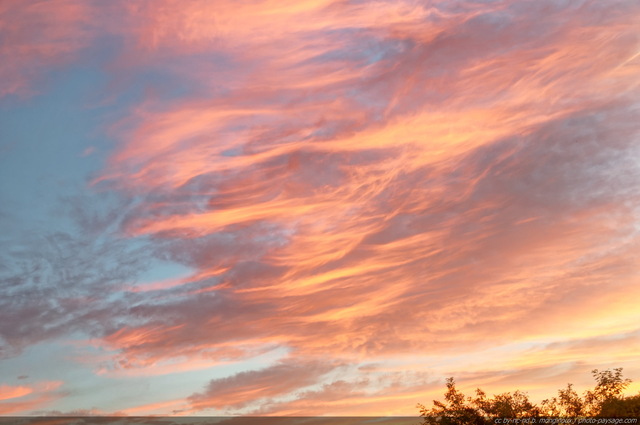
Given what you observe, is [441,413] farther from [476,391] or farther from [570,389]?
[570,389]

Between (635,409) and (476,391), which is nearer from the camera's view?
(635,409)

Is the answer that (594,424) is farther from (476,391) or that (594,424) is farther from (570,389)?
(476,391)

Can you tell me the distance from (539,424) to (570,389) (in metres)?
5.21

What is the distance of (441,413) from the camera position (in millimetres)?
67812

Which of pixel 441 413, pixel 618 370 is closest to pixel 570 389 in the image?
pixel 618 370

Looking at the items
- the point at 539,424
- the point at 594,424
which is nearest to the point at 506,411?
the point at 539,424

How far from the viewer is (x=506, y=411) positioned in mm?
65500

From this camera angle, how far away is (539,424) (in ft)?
209

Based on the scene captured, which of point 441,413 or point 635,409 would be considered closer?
point 635,409

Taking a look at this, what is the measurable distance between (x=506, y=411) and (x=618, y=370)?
35.9ft

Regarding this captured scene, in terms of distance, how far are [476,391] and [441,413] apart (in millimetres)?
4028

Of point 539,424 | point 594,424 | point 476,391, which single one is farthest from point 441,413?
point 594,424

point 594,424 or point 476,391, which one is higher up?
point 476,391

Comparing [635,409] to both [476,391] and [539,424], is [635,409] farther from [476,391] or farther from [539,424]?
[476,391]
